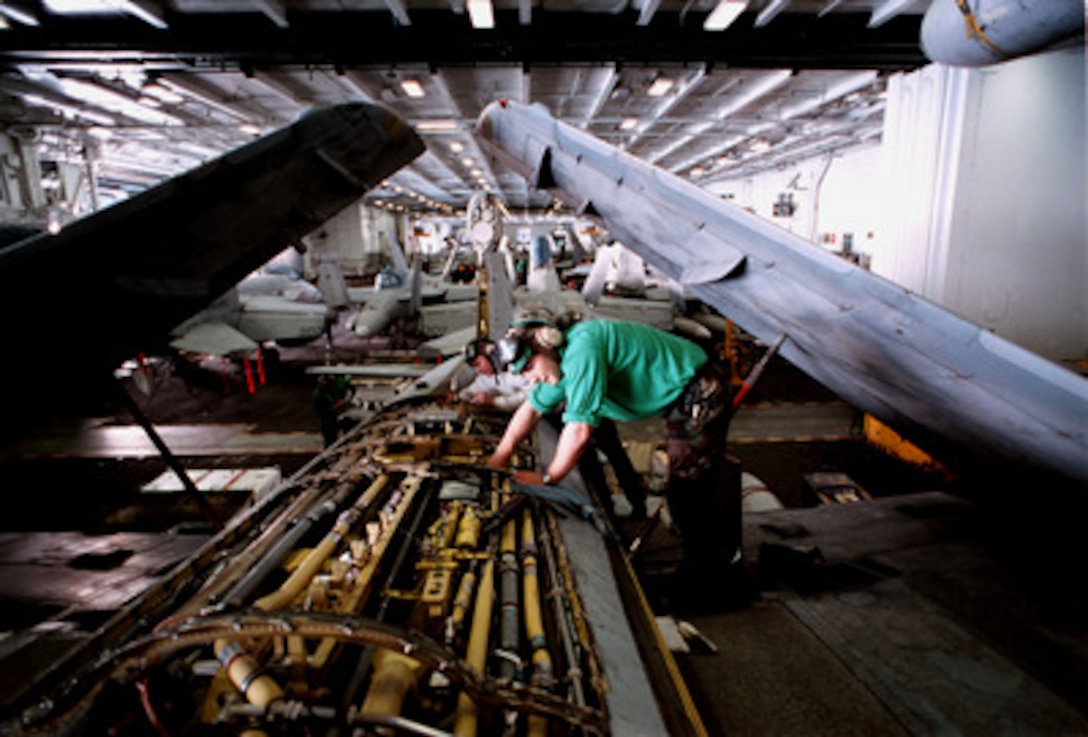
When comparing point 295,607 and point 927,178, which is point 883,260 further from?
point 295,607

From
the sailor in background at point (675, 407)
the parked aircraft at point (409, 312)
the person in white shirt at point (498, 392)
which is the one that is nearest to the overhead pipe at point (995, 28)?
the sailor in background at point (675, 407)

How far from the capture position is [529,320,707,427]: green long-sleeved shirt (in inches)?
108

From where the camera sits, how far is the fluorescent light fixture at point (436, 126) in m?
11.1

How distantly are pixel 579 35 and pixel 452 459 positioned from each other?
573cm

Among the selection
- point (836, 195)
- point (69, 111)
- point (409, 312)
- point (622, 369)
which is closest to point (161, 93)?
point (69, 111)

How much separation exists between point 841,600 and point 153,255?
4080 mm

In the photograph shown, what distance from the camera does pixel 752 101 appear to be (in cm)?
1012

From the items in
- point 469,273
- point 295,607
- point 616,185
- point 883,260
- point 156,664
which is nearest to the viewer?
point 156,664

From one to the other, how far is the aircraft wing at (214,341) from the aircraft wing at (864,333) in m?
7.95

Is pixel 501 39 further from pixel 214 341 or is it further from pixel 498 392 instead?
pixel 214 341

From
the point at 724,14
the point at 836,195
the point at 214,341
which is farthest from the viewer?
the point at 836,195

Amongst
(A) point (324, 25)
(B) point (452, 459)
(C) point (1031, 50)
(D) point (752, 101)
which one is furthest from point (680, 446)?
(D) point (752, 101)

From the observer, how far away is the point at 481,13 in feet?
18.6

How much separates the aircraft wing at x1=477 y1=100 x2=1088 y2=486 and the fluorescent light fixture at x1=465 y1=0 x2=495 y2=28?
273cm
